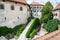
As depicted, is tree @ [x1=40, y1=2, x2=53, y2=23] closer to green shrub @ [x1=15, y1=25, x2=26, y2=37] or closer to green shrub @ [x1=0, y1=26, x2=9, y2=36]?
green shrub @ [x1=15, y1=25, x2=26, y2=37]

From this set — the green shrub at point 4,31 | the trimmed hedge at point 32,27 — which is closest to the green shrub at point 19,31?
the green shrub at point 4,31

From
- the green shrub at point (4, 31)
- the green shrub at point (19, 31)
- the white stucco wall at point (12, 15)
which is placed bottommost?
the green shrub at point (19, 31)

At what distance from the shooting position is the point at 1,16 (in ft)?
91.9

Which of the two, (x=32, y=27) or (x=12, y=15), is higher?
(x=12, y=15)

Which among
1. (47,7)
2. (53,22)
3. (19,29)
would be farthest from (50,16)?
(19,29)

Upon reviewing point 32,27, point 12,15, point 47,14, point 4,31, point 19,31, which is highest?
point 47,14

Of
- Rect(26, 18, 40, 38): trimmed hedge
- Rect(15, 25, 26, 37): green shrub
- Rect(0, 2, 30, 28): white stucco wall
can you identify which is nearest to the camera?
Rect(26, 18, 40, 38): trimmed hedge

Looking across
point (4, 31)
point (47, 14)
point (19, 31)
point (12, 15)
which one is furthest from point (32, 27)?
point (12, 15)

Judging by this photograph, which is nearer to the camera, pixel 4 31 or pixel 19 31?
pixel 4 31

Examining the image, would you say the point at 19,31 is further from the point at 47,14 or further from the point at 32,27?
the point at 47,14

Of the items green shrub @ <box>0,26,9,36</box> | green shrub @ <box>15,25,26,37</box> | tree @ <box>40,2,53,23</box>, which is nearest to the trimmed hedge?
green shrub @ <box>15,25,26,37</box>

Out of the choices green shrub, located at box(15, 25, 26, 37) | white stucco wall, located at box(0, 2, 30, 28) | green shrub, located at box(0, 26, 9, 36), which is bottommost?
green shrub, located at box(15, 25, 26, 37)

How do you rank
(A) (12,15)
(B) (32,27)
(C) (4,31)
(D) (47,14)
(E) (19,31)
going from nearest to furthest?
1. (C) (4,31)
2. (D) (47,14)
3. (B) (32,27)
4. (E) (19,31)
5. (A) (12,15)

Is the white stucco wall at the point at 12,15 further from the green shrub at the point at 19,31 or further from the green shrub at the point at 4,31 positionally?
the green shrub at the point at 19,31
